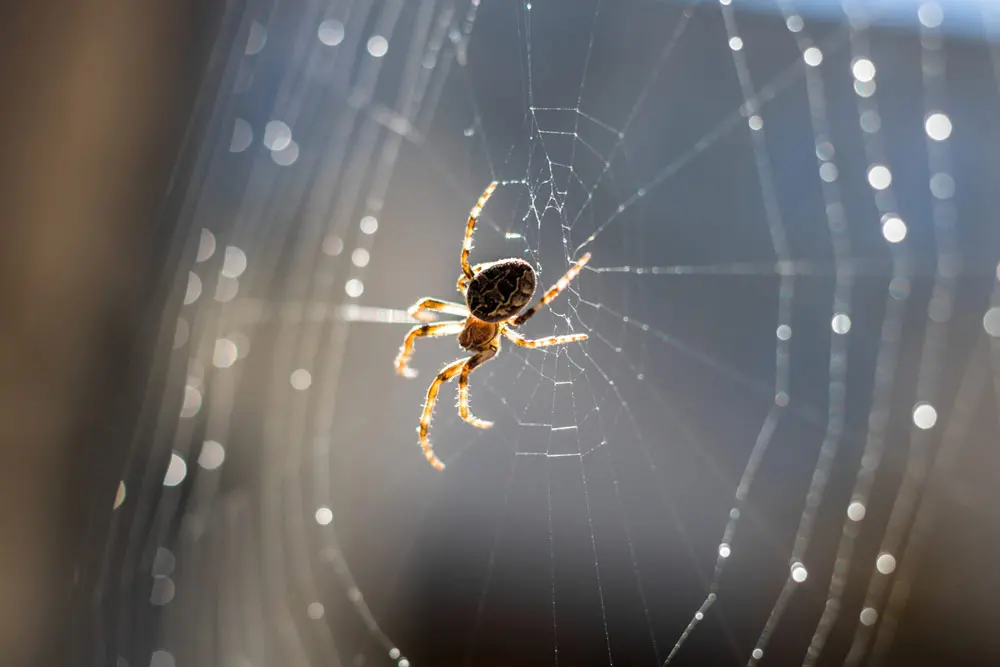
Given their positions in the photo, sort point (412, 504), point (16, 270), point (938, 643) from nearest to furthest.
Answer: point (16, 270), point (938, 643), point (412, 504)

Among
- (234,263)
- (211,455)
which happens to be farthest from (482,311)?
(234,263)

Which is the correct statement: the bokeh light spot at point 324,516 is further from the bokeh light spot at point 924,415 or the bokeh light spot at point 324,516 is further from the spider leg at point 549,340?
the bokeh light spot at point 924,415

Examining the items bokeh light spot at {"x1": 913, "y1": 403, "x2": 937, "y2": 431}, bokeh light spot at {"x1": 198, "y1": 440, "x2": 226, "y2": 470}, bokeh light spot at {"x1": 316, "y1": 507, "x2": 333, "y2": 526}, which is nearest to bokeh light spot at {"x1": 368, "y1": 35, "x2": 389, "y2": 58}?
bokeh light spot at {"x1": 198, "y1": 440, "x2": 226, "y2": 470}

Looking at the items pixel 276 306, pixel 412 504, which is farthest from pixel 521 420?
pixel 276 306

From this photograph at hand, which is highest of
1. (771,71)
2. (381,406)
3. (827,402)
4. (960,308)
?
(771,71)

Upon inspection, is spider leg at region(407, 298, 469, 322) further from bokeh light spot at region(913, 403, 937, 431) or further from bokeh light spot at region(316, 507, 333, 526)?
bokeh light spot at region(913, 403, 937, 431)

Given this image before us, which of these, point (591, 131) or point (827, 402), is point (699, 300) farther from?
point (591, 131)

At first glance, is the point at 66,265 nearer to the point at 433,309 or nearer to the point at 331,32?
the point at 331,32
